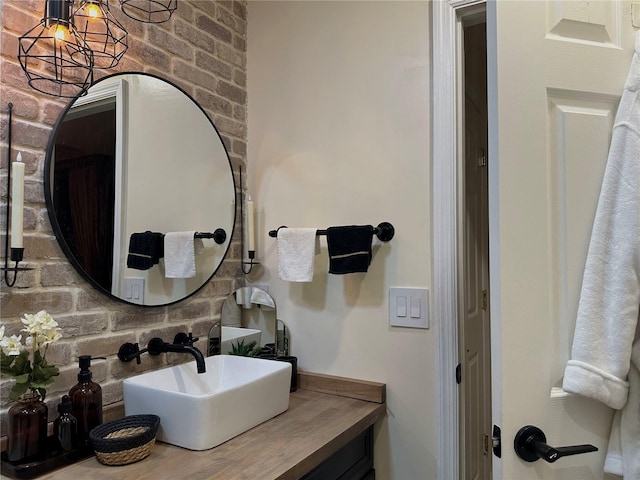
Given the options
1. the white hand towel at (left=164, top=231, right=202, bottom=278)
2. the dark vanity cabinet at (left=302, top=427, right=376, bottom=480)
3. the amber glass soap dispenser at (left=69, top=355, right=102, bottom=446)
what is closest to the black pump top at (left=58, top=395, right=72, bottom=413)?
the amber glass soap dispenser at (left=69, top=355, right=102, bottom=446)

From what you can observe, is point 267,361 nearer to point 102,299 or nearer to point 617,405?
point 102,299

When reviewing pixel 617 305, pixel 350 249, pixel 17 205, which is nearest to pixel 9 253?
pixel 17 205

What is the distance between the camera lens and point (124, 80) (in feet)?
4.88

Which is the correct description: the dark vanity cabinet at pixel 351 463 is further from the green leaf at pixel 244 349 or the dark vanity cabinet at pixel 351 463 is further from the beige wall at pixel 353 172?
the green leaf at pixel 244 349

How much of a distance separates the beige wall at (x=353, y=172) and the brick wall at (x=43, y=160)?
0.14 metres

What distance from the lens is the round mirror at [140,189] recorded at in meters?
1.33

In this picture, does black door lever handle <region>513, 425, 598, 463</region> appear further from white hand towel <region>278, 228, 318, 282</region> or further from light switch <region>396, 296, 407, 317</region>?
white hand towel <region>278, 228, 318, 282</region>

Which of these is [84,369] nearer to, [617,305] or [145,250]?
[145,250]

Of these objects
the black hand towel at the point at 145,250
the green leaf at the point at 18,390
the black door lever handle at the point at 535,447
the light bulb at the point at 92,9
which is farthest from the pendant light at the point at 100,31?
the black door lever handle at the point at 535,447

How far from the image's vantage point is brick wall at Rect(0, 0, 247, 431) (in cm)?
121

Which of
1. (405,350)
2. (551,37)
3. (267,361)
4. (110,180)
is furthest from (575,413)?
(110,180)

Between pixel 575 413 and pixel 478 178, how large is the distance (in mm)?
1631

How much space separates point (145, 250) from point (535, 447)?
124 cm

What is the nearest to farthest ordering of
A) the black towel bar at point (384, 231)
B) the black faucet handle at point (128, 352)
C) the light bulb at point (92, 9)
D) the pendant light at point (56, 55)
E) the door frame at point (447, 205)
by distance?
the pendant light at point (56, 55), the light bulb at point (92, 9), the black faucet handle at point (128, 352), the door frame at point (447, 205), the black towel bar at point (384, 231)
